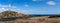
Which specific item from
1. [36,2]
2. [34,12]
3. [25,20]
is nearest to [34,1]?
[36,2]

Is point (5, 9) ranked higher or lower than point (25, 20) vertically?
higher

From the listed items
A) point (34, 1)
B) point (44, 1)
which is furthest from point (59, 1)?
point (34, 1)

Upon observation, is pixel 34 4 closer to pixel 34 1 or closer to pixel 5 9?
pixel 34 1

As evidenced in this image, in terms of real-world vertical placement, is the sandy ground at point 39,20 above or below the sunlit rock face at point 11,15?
below

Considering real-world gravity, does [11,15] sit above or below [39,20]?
above

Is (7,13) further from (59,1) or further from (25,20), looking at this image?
(59,1)

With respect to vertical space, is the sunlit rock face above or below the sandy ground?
above

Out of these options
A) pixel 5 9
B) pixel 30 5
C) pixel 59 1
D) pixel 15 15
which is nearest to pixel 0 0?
pixel 5 9

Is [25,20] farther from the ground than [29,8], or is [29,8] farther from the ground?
[29,8]

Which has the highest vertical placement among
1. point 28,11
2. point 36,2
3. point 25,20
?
point 36,2
